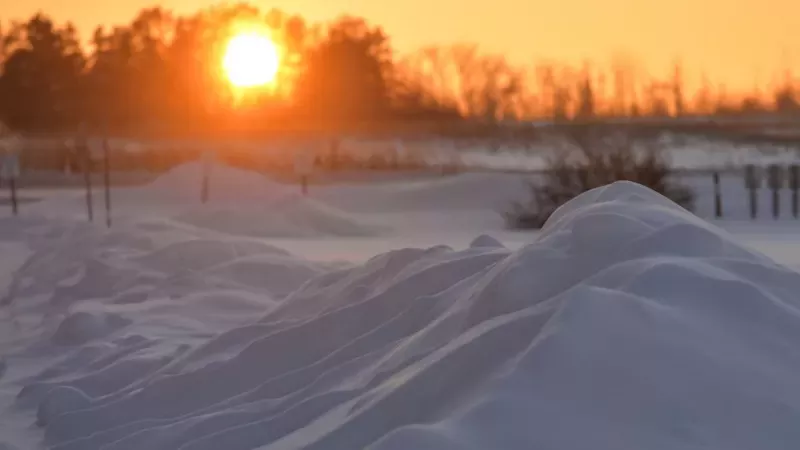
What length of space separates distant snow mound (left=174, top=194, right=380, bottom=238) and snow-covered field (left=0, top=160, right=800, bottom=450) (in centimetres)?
956

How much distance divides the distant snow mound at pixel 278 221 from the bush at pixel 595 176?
10.2 feet

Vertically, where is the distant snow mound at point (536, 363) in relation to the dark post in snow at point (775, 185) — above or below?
above

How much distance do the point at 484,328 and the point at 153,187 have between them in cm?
2615

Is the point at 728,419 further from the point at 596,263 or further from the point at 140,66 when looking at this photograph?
the point at 140,66

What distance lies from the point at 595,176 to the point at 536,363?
18.3 m

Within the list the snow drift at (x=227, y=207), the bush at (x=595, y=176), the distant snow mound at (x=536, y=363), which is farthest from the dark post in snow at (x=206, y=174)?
the distant snow mound at (x=536, y=363)

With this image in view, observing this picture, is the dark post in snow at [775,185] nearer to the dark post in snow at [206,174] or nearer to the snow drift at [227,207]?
the snow drift at [227,207]

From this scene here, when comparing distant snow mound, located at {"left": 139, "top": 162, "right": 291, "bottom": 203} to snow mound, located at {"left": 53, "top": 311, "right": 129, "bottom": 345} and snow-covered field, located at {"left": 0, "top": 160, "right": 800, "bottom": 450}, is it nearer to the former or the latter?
snow-covered field, located at {"left": 0, "top": 160, "right": 800, "bottom": 450}

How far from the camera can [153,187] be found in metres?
29.6

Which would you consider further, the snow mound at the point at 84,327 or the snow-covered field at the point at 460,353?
the snow mound at the point at 84,327

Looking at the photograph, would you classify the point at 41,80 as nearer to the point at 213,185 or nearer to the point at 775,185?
the point at 213,185

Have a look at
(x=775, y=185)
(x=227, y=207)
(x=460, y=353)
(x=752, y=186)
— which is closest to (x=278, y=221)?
(x=227, y=207)

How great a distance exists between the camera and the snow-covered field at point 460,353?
355 cm

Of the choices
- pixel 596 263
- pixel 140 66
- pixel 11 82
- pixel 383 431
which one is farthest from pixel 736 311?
pixel 140 66
